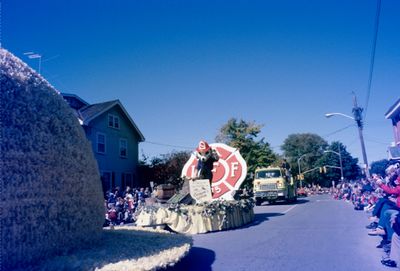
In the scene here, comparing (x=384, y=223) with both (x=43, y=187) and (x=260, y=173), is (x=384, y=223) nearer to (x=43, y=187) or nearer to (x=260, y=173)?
(x=43, y=187)

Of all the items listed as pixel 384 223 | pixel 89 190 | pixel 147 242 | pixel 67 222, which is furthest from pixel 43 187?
pixel 384 223

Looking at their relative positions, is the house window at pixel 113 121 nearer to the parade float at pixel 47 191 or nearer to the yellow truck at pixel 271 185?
the yellow truck at pixel 271 185

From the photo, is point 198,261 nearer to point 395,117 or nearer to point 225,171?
point 225,171

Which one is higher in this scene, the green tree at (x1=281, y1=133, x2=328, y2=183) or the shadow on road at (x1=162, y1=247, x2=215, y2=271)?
the green tree at (x1=281, y1=133, x2=328, y2=183)

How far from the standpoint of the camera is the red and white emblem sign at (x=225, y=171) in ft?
43.5

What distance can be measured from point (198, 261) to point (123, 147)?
861 inches

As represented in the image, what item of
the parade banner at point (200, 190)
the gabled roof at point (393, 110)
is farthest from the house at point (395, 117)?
the parade banner at point (200, 190)

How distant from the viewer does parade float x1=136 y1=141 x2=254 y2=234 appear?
36.9 ft

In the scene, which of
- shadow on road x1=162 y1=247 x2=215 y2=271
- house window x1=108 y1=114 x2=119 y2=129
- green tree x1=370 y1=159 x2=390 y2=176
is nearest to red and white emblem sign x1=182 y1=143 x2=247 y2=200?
shadow on road x1=162 y1=247 x2=215 y2=271

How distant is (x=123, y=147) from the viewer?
92.8 feet

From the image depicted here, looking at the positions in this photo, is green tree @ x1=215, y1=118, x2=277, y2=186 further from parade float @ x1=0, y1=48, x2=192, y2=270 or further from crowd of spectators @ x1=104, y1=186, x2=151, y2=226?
parade float @ x1=0, y1=48, x2=192, y2=270

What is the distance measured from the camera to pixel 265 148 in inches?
1535

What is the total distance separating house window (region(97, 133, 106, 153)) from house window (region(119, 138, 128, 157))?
2.35m

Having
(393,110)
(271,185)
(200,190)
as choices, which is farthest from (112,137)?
(393,110)
